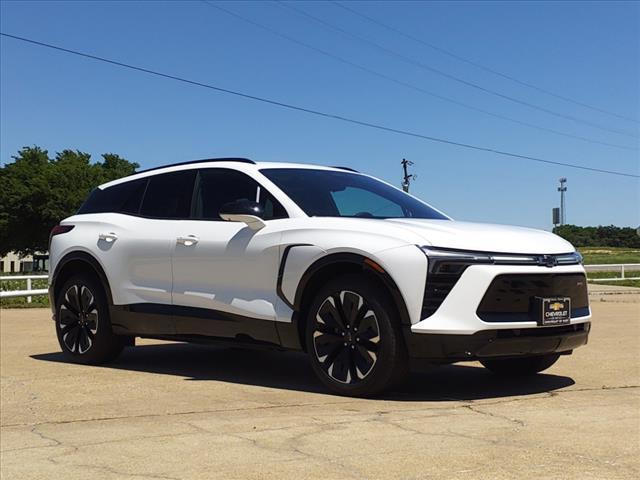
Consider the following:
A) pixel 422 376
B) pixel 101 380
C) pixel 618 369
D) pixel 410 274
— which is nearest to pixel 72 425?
pixel 101 380

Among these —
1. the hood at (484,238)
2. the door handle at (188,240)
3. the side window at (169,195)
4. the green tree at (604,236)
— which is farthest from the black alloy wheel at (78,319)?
the green tree at (604,236)

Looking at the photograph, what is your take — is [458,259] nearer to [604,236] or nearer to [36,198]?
[36,198]

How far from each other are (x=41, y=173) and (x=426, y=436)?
244 ft

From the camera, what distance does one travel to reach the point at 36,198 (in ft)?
231

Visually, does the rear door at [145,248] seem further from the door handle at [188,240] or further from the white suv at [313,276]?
the door handle at [188,240]

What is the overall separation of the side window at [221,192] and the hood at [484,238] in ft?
3.62

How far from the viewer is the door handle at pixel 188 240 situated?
6832 mm

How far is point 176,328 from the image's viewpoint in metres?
7.00

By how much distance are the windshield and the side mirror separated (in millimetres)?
338

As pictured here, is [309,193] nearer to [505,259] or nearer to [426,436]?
[505,259]

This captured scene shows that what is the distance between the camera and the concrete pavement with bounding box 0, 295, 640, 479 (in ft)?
12.6

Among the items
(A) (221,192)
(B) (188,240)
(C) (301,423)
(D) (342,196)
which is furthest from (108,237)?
(C) (301,423)

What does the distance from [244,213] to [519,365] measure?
101 inches

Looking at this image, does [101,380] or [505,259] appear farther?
[101,380]
